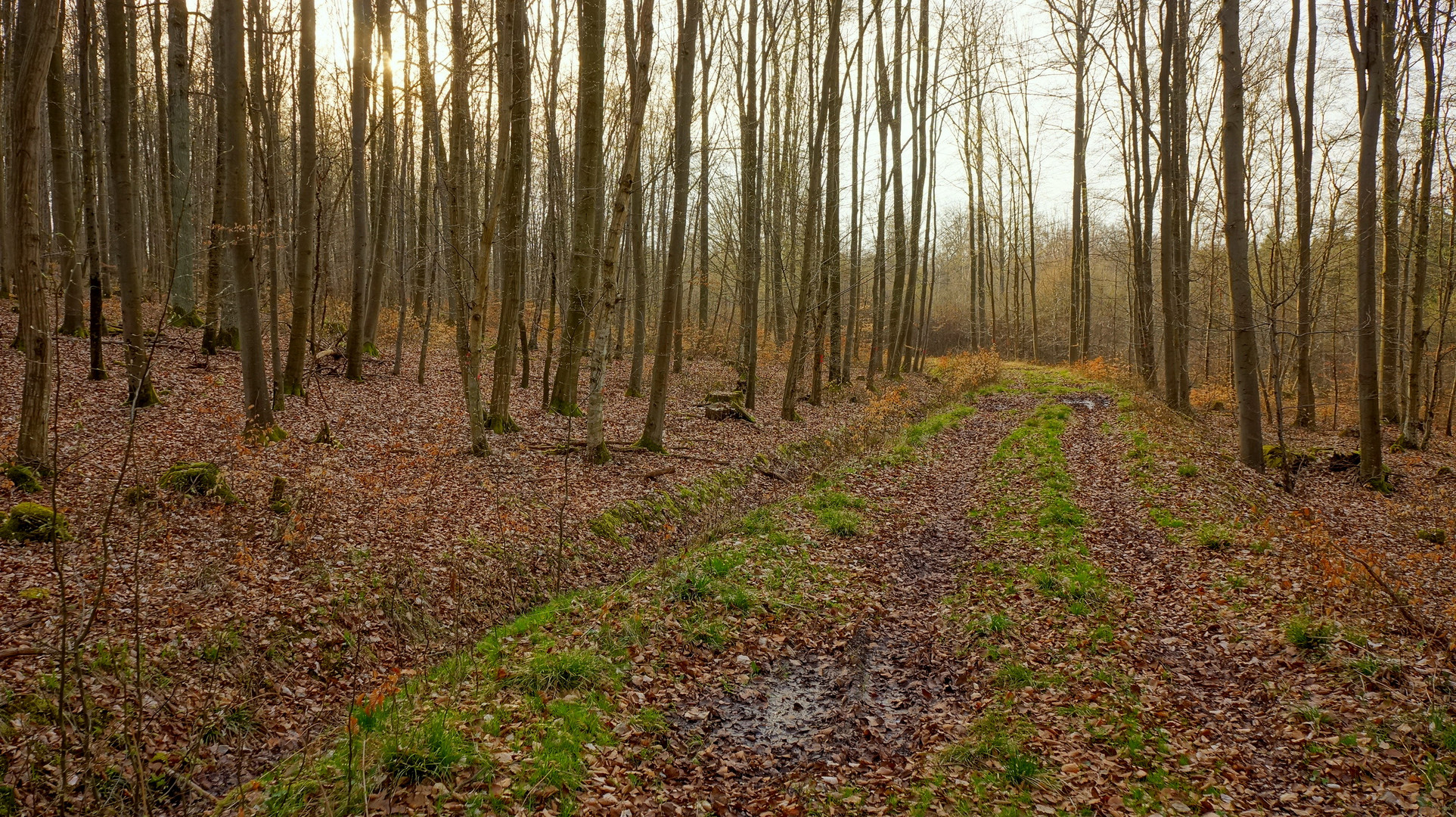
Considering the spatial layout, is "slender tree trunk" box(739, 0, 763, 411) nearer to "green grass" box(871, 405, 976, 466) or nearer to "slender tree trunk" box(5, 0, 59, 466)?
"green grass" box(871, 405, 976, 466)

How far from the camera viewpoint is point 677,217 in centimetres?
1284

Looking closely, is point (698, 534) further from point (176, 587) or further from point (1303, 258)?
point (1303, 258)

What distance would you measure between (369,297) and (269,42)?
225 inches

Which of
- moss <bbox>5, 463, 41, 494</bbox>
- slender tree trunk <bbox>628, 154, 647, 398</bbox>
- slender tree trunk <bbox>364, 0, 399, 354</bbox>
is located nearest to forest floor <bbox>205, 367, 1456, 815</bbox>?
moss <bbox>5, 463, 41, 494</bbox>

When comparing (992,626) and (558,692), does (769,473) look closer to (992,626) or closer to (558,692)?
(992,626)

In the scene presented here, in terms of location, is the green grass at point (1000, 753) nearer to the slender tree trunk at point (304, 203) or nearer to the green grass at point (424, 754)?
the green grass at point (424, 754)

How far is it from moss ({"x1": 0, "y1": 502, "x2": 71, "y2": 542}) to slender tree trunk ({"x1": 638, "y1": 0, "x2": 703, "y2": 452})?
7.63 m

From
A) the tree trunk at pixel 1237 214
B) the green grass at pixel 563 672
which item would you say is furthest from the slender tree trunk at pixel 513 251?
the tree trunk at pixel 1237 214

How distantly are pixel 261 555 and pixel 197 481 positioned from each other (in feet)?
5.23

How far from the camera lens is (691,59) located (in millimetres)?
11758

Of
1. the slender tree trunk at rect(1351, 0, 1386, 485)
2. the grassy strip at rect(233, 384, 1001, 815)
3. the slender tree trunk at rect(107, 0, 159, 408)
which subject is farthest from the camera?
the slender tree trunk at rect(1351, 0, 1386, 485)

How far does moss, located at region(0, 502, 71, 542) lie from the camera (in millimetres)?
6215

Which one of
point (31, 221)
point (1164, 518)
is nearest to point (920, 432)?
point (1164, 518)

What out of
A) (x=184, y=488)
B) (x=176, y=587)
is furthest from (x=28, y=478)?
(x=176, y=587)
